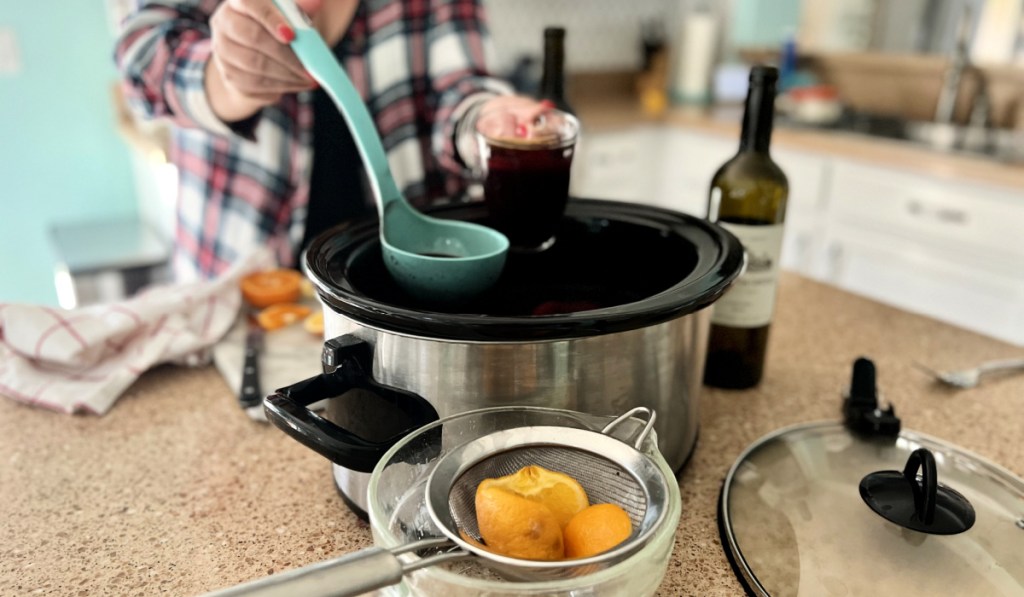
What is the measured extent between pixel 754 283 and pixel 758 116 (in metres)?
0.16

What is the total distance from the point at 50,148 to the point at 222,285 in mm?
2018

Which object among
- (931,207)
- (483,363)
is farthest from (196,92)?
(931,207)

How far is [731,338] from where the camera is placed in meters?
0.75

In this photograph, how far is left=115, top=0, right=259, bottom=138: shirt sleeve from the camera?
37.6 inches

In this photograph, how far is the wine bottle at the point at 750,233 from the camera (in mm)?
704

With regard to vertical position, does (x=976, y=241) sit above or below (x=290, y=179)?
below

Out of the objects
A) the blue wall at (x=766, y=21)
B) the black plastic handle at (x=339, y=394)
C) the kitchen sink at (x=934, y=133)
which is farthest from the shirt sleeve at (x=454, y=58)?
the blue wall at (x=766, y=21)

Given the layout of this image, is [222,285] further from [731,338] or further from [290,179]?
[731,338]

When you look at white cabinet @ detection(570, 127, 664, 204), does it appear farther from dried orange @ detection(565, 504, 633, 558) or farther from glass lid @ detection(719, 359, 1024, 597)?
dried orange @ detection(565, 504, 633, 558)

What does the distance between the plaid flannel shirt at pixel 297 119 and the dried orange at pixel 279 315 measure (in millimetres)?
293

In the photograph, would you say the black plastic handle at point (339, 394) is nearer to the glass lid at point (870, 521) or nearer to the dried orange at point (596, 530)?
the dried orange at point (596, 530)

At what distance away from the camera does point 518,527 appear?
409 millimetres

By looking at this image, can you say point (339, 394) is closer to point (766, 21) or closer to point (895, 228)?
point (895, 228)

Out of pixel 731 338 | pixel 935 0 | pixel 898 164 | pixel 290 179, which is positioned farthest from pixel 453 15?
pixel 935 0
